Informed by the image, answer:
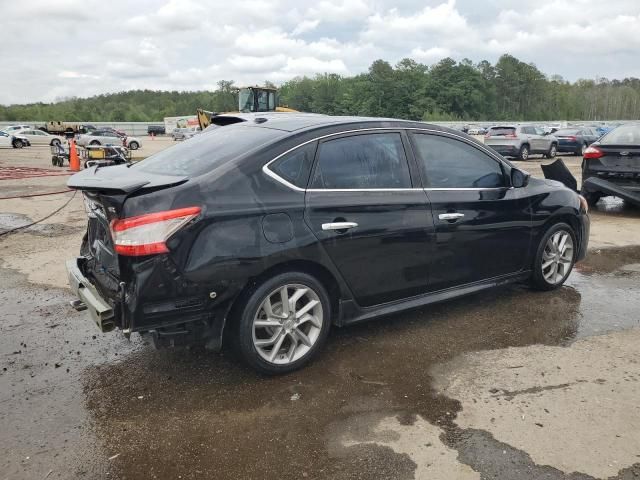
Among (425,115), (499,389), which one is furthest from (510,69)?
(499,389)

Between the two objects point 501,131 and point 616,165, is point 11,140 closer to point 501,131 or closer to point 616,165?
point 501,131

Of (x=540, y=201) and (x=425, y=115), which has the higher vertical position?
(x=425, y=115)

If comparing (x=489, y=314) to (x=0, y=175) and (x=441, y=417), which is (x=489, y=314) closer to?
(x=441, y=417)

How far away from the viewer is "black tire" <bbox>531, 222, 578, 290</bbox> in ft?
16.3

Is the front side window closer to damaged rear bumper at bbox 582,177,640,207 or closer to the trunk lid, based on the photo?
the trunk lid

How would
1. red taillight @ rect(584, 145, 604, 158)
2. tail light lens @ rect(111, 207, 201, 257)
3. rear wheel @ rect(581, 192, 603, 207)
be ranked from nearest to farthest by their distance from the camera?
1. tail light lens @ rect(111, 207, 201, 257)
2. red taillight @ rect(584, 145, 604, 158)
3. rear wheel @ rect(581, 192, 603, 207)

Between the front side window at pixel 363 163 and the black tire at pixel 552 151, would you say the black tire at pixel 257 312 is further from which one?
the black tire at pixel 552 151

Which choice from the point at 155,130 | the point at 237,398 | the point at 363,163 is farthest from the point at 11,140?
the point at 237,398

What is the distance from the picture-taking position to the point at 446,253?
415 cm

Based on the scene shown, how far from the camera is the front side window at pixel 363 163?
3645mm

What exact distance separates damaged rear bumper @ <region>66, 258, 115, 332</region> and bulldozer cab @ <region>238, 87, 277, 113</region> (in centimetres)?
2084

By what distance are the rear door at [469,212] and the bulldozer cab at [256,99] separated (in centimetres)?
2024

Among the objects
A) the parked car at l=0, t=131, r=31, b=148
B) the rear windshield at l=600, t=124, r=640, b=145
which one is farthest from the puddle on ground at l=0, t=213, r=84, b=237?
the parked car at l=0, t=131, r=31, b=148

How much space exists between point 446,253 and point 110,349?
266cm
